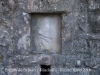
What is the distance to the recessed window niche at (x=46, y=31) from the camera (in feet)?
12.3

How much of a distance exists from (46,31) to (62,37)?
29 centimetres

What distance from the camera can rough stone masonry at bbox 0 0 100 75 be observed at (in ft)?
11.7

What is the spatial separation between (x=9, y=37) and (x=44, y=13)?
2.23 ft

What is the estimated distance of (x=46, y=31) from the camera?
3.74 metres

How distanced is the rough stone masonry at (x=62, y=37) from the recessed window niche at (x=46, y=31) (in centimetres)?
10

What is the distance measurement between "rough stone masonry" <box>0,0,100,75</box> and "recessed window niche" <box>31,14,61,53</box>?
96 millimetres

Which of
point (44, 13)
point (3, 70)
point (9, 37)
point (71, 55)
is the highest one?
point (44, 13)

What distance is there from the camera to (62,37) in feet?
12.0

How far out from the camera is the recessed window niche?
373 cm

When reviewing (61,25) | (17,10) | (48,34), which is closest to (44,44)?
(48,34)

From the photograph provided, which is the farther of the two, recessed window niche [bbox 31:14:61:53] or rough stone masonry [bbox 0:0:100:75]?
recessed window niche [bbox 31:14:61:53]

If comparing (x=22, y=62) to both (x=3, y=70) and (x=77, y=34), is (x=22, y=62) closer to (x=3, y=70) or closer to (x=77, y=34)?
(x=3, y=70)

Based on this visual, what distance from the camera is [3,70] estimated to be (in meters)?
3.69

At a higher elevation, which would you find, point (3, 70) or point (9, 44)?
point (9, 44)
